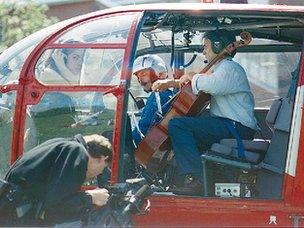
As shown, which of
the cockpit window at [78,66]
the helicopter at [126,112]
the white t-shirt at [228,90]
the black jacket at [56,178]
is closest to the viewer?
the black jacket at [56,178]

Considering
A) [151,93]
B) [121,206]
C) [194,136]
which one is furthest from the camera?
[151,93]

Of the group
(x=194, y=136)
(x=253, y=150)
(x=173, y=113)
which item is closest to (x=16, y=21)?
(x=173, y=113)

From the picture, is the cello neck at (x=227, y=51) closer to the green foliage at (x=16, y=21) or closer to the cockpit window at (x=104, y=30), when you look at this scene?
the cockpit window at (x=104, y=30)

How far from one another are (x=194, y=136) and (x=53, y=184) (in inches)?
52.5

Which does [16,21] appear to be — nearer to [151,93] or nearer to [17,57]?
[151,93]

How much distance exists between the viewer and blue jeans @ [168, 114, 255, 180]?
15.9 ft

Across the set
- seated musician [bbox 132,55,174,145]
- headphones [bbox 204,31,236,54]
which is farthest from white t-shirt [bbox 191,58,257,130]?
seated musician [bbox 132,55,174,145]

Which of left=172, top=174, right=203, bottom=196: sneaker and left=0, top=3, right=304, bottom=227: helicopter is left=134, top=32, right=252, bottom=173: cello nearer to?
left=0, top=3, right=304, bottom=227: helicopter

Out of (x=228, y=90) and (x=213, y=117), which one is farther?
(x=213, y=117)

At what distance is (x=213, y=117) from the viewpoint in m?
5.05

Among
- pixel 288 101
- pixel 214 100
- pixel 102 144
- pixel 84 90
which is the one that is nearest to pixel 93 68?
pixel 84 90

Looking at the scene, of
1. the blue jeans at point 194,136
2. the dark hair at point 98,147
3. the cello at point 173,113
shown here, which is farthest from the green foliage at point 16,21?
the dark hair at point 98,147

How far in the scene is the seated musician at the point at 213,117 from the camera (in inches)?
190

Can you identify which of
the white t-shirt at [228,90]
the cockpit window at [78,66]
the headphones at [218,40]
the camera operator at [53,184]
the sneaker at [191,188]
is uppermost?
the headphones at [218,40]
